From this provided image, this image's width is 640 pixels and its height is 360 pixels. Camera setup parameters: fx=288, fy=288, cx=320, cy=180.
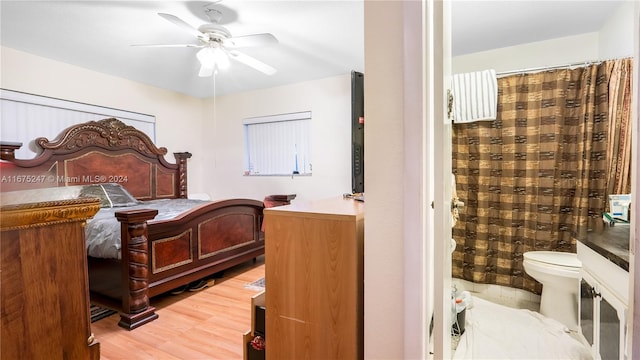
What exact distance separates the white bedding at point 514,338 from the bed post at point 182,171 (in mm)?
4120

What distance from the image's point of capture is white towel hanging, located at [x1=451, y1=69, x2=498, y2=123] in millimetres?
2418

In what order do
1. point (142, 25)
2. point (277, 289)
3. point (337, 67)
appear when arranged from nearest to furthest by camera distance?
1. point (277, 289)
2. point (142, 25)
3. point (337, 67)

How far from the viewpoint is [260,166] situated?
14.8 ft

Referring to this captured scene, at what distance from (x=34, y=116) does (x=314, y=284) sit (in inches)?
150

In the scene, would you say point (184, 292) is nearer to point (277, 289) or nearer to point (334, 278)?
point (277, 289)

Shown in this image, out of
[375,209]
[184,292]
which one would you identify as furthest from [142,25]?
[375,209]

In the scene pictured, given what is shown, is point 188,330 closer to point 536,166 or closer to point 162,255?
point 162,255

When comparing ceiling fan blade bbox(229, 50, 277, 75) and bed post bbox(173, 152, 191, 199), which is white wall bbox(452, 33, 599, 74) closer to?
ceiling fan blade bbox(229, 50, 277, 75)

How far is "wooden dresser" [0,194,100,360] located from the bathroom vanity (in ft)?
5.91

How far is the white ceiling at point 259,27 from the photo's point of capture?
2.10 meters

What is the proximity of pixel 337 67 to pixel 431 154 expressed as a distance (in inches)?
112

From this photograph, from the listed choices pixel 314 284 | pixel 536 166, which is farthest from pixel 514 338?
pixel 314 284

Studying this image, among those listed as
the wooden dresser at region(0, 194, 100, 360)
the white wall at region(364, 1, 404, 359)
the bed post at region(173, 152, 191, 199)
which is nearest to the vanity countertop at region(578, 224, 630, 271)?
the white wall at region(364, 1, 404, 359)

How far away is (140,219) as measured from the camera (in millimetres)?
2023
